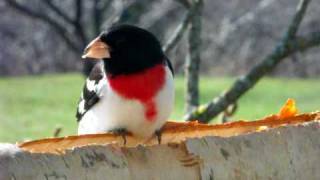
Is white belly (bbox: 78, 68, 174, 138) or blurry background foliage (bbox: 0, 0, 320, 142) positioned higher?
blurry background foliage (bbox: 0, 0, 320, 142)

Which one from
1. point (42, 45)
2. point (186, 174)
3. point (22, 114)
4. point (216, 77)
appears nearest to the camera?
point (186, 174)

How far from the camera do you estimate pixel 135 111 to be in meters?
3.00

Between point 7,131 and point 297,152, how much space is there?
6.41m

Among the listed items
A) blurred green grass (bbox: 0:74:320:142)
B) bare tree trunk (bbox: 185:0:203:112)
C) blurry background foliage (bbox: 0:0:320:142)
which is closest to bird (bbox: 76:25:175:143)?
bare tree trunk (bbox: 185:0:203:112)

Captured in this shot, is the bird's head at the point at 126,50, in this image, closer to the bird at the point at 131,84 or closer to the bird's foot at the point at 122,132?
the bird at the point at 131,84

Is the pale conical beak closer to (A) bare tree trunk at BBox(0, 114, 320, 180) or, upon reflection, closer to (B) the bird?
(B) the bird

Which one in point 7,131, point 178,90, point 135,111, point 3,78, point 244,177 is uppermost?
point 3,78

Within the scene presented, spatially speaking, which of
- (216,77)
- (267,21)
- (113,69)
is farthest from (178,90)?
(113,69)

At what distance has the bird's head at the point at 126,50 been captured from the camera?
304cm

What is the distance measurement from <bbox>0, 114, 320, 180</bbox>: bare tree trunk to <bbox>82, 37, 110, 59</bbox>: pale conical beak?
0.35 metres

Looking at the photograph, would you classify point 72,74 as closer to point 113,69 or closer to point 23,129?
point 23,129

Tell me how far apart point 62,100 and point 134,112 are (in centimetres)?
825

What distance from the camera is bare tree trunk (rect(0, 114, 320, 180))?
2.22m

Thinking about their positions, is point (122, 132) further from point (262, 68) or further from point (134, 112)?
point (262, 68)
